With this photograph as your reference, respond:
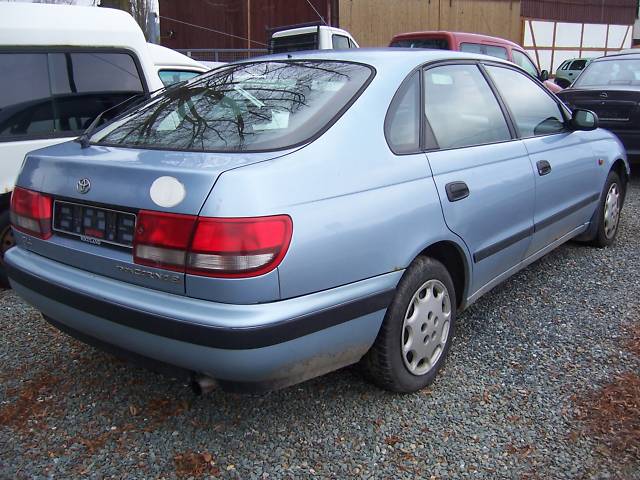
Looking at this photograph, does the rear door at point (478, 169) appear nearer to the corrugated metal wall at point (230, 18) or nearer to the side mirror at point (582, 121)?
the side mirror at point (582, 121)

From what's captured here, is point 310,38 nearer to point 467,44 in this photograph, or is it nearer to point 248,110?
point 467,44

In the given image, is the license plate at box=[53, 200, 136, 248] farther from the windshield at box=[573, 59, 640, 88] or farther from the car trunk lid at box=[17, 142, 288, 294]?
the windshield at box=[573, 59, 640, 88]

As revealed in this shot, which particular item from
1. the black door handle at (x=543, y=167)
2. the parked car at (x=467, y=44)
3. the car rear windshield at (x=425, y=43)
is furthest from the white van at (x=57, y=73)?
the car rear windshield at (x=425, y=43)

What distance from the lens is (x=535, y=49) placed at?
81.9 ft

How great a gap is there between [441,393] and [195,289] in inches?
53.3

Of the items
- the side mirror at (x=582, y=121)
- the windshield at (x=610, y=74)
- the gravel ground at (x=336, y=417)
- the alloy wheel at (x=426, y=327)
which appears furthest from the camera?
the windshield at (x=610, y=74)

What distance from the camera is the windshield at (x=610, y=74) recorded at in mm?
7734

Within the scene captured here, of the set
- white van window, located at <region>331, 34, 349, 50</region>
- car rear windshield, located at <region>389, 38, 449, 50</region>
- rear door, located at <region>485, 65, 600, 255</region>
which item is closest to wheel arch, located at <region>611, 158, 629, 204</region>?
rear door, located at <region>485, 65, 600, 255</region>

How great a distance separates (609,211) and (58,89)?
171 inches

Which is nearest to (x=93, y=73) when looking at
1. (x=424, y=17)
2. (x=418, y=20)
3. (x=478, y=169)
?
(x=478, y=169)

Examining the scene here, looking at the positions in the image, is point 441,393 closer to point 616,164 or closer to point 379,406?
point 379,406

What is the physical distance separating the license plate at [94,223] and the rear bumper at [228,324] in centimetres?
16

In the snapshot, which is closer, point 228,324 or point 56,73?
point 228,324

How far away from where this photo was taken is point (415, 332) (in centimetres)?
272
